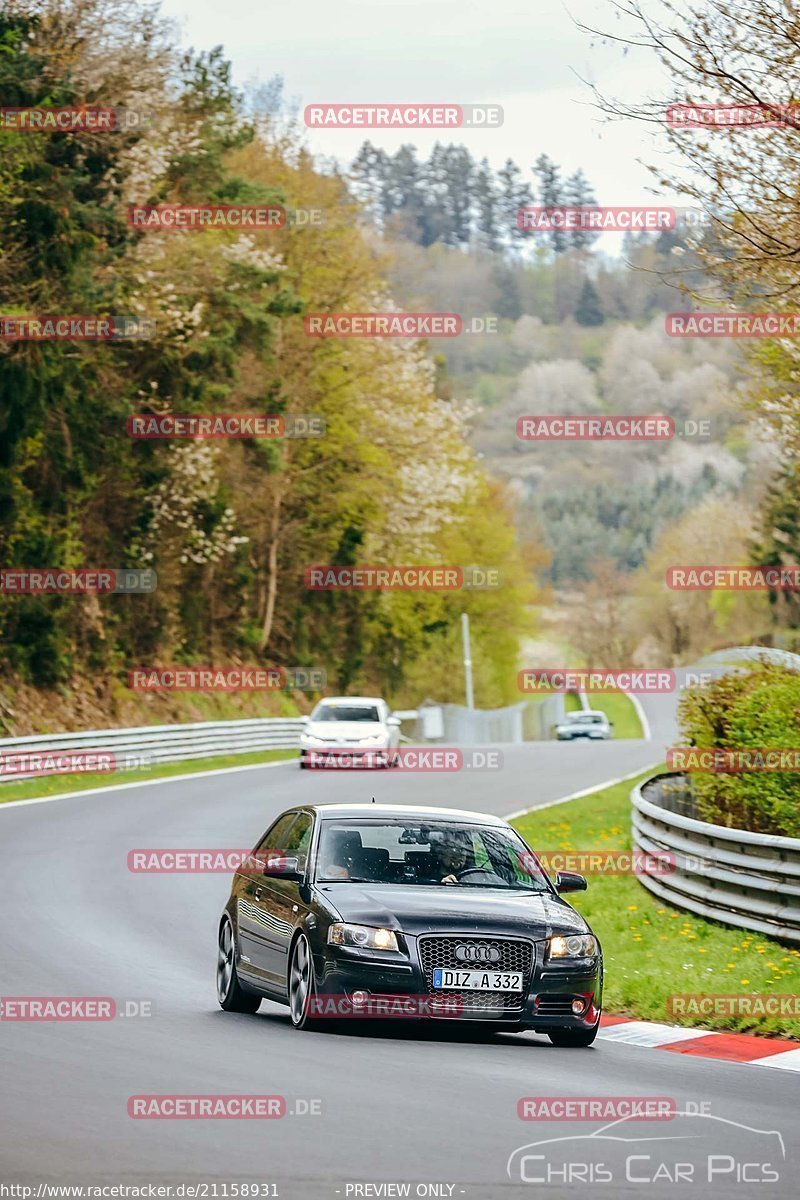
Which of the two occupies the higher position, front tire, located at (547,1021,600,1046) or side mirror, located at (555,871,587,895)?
side mirror, located at (555,871,587,895)

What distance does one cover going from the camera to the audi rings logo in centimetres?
1093

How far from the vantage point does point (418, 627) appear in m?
70.8

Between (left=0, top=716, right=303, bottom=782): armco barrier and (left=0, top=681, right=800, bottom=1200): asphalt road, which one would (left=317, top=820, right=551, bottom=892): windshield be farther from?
(left=0, top=716, right=303, bottom=782): armco barrier

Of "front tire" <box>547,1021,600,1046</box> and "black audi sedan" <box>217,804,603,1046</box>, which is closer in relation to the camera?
"black audi sedan" <box>217,804,603,1046</box>

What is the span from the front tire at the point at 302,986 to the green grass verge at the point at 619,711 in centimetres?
7898

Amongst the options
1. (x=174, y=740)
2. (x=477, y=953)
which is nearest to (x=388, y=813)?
(x=477, y=953)

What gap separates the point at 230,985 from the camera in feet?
41.5

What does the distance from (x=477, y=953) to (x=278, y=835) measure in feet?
8.23

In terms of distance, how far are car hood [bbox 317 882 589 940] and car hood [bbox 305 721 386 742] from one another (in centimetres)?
2868

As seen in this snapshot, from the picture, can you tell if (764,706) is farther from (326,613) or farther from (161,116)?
(326,613)

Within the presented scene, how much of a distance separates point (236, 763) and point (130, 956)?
28346 mm

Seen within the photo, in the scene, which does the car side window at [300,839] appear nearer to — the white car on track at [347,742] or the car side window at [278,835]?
the car side window at [278,835]

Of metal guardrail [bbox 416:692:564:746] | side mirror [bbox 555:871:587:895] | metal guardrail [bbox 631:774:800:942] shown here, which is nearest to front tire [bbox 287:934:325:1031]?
side mirror [bbox 555:871:587:895]

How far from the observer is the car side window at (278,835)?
12.9 meters
